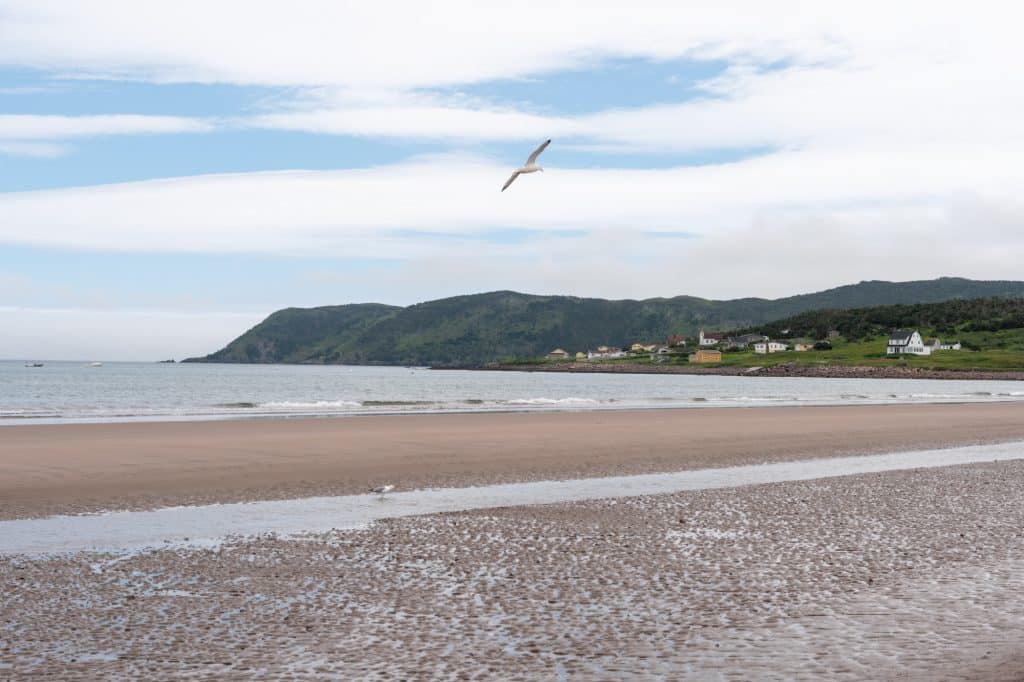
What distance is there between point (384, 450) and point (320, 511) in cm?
1048

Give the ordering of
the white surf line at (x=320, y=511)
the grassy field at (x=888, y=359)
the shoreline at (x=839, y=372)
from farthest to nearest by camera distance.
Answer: the grassy field at (x=888, y=359) → the shoreline at (x=839, y=372) → the white surf line at (x=320, y=511)

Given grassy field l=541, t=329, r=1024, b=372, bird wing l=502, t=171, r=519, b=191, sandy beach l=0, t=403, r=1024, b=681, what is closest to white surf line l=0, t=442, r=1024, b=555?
sandy beach l=0, t=403, r=1024, b=681

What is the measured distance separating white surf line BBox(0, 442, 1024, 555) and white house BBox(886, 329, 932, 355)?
170m

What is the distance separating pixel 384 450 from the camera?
85.5ft

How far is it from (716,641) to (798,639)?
71 cm

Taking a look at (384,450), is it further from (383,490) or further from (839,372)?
(839,372)

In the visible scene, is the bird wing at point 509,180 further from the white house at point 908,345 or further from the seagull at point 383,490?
the white house at point 908,345

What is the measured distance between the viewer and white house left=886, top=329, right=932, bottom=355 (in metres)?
182

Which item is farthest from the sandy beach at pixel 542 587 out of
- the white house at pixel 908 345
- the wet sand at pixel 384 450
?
the white house at pixel 908 345

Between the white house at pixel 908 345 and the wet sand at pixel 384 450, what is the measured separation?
146908 millimetres

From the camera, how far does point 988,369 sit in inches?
5891

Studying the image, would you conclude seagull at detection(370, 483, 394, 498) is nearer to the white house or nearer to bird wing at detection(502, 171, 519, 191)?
bird wing at detection(502, 171, 519, 191)

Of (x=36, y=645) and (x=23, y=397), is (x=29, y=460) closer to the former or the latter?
(x=36, y=645)

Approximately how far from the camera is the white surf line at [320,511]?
12.8m
